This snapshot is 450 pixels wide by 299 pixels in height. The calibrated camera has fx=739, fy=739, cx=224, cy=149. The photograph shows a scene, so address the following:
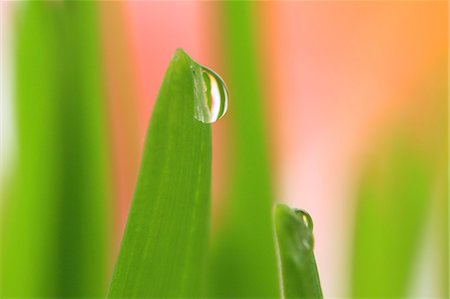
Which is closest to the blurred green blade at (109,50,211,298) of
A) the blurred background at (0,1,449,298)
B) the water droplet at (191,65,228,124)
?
the water droplet at (191,65,228,124)

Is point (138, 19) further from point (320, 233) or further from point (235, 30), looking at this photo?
point (320, 233)

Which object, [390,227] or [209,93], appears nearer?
[209,93]

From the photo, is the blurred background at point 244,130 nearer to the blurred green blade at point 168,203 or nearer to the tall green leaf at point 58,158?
the tall green leaf at point 58,158

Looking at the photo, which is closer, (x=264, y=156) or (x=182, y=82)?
(x=182, y=82)

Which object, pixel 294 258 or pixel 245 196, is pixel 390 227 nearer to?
pixel 245 196

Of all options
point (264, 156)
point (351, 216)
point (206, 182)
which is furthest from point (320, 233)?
point (206, 182)

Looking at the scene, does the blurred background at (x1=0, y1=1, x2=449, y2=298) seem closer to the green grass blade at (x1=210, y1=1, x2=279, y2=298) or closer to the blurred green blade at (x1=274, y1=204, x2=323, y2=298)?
the green grass blade at (x1=210, y1=1, x2=279, y2=298)

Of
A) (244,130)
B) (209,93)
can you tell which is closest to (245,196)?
(244,130)

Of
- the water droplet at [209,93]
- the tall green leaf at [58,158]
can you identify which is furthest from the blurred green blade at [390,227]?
the water droplet at [209,93]
